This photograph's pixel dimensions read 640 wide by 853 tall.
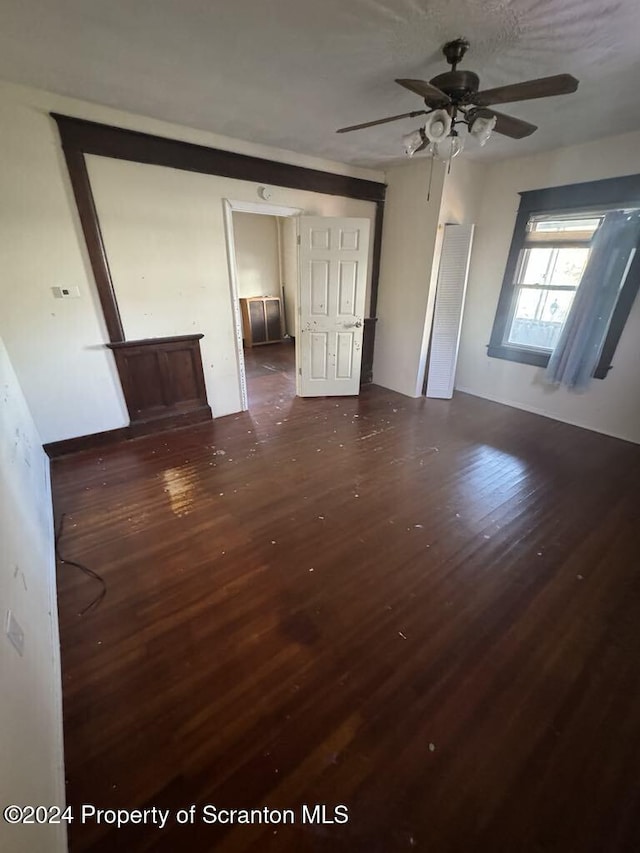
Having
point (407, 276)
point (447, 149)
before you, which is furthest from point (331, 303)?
point (447, 149)

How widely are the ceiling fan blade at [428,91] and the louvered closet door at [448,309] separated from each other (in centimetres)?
204

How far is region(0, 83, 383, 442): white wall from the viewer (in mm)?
2355

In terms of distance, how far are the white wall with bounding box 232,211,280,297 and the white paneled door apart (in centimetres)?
319

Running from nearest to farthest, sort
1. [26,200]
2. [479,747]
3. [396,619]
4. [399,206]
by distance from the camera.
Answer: [479,747], [396,619], [26,200], [399,206]

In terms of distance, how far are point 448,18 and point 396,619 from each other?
2.76m

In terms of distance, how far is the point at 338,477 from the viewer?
2775 millimetres

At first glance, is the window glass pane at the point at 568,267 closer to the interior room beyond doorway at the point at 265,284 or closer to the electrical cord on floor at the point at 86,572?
the interior room beyond doorway at the point at 265,284

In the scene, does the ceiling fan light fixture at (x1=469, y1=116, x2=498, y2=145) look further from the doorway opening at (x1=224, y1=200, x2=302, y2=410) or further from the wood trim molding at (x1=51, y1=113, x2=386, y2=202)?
the doorway opening at (x1=224, y1=200, x2=302, y2=410)

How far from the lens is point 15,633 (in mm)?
1135

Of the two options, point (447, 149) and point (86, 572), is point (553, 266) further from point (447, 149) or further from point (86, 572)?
point (86, 572)

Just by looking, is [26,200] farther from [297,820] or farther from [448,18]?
[297,820]

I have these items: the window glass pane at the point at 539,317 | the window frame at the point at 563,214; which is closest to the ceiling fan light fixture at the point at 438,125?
the window frame at the point at 563,214

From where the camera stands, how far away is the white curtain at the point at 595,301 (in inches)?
120

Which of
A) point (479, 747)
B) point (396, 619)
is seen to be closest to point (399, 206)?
point (396, 619)
